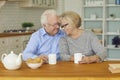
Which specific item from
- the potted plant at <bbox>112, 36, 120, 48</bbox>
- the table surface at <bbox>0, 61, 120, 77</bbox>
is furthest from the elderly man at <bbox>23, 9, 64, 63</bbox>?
the potted plant at <bbox>112, 36, 120, 48</bbox>

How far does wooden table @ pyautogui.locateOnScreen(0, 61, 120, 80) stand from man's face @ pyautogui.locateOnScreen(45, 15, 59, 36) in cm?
68

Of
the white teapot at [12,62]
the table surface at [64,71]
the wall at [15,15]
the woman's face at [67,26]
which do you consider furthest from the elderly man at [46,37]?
the wall at [15,15]

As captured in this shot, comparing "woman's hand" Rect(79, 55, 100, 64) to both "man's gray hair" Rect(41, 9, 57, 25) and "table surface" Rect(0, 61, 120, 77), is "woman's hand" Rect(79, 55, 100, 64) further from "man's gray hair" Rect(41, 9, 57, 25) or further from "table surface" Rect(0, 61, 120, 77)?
"man's gray hair" Rect(41, 9, 57, 25)

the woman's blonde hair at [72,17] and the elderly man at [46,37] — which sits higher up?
the woman's blonde hair at [72,17]

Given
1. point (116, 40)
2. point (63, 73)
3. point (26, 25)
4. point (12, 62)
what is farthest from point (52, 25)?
→ point (116, 40)

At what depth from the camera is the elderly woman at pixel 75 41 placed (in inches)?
112

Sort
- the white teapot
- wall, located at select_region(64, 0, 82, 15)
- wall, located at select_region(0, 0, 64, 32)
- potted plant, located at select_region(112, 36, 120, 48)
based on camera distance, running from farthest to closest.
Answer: wall, located at select_region(64, 0, 82, 15), potted plant, located at select_region(112, 36, 120, 48), wall, located at select_region(0, 0, 64, 32), the white teapot

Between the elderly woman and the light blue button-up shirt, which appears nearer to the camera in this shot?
the elderly woman

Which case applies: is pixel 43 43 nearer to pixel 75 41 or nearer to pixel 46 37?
pixel 46 37

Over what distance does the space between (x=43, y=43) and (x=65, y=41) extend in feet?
1.03

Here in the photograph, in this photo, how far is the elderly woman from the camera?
9.32 feet

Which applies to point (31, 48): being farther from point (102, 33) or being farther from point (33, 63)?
point (102, 33)

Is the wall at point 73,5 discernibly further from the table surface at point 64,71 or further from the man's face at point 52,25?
the table surface at point 64,71

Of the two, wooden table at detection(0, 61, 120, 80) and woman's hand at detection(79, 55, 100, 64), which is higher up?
woman's hand at detection(79, 55, 100, 64)
